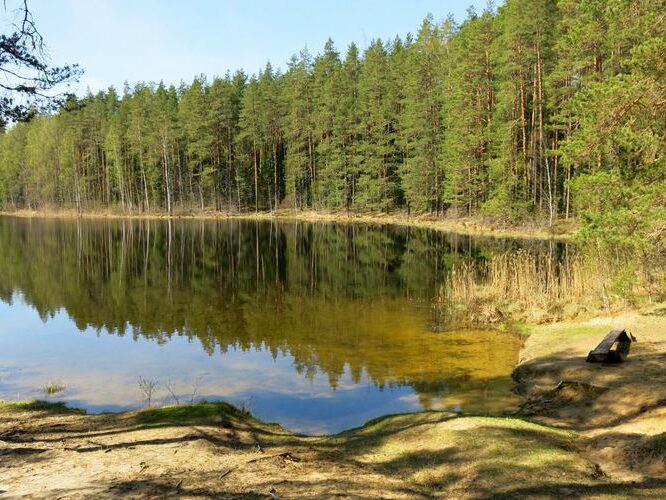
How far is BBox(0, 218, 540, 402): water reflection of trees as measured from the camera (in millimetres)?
15469

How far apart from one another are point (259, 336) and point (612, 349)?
10276mm

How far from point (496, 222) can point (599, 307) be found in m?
30.2

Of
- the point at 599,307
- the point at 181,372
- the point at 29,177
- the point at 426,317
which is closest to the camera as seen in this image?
the point at 181,372

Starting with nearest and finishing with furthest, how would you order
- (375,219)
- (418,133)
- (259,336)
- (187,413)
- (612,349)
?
(187,413), (612,349), (259,336), (418,133), (375,219)

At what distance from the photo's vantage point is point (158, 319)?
66.4ft

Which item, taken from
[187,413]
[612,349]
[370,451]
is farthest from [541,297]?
[187,413]

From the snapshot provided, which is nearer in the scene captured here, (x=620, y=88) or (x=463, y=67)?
(x=620, y=88)

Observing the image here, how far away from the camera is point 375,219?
211 ft

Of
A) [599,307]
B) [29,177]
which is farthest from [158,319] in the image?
[29,177]

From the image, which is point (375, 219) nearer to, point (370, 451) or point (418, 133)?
point (418, 133)

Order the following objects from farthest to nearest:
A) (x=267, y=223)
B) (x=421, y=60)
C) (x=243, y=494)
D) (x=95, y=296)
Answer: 1. (x=267, y=223)
2. (x=421, y=60)
3. (x=95, y=296)
4. (x=243, y=494)

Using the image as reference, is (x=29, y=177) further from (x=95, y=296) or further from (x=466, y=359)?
(x=466, y=359)

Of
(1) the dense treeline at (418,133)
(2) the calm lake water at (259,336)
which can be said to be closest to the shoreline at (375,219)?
(1) the dense treeline at (418,133)

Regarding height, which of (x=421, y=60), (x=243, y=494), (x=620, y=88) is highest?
(x=421, y=60)
